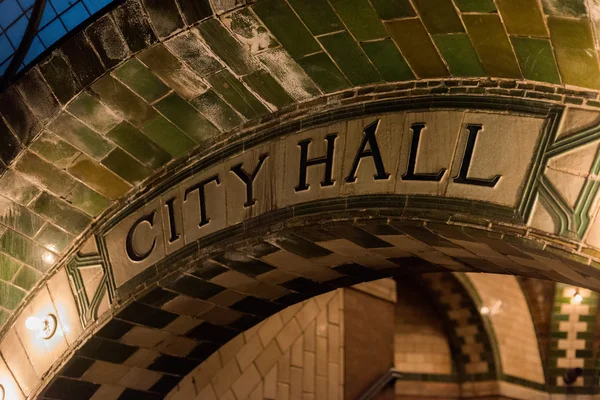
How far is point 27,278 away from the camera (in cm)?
494

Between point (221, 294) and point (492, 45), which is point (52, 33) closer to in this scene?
point (221, 294)

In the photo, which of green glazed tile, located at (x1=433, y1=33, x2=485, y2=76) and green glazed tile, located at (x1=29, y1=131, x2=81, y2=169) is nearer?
green glazed tile, located at (x1=433, y1=33, x2=485, y2=76)

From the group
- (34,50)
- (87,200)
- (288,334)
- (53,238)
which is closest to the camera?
(34,50)

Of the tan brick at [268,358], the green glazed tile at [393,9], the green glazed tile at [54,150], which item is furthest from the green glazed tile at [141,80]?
the tan brick at [268,358]

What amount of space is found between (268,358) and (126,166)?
84.9 inches

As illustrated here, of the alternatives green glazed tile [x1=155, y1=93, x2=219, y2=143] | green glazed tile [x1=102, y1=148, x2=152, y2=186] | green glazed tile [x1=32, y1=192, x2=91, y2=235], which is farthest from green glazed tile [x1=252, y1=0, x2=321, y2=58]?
green glazed tile [x1=32, y1=192, x2=91, y2=235]

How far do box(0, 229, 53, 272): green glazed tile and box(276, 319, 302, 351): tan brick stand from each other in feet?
6.61

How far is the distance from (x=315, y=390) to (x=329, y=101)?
10.7 feet

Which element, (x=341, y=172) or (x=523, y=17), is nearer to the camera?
(x=523, y=17)

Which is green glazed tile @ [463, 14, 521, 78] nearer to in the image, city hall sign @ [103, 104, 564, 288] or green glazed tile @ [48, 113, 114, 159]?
city hall sign @ [103, 104, 564, 288]

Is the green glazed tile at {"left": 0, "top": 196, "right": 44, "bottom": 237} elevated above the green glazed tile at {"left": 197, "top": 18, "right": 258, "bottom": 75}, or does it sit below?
below

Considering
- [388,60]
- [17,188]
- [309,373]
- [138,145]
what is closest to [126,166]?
[138,145]

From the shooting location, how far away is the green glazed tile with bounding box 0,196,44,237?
4734mm

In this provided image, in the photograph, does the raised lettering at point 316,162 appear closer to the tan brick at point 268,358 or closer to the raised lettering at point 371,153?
the raised lettering at point 371,153
